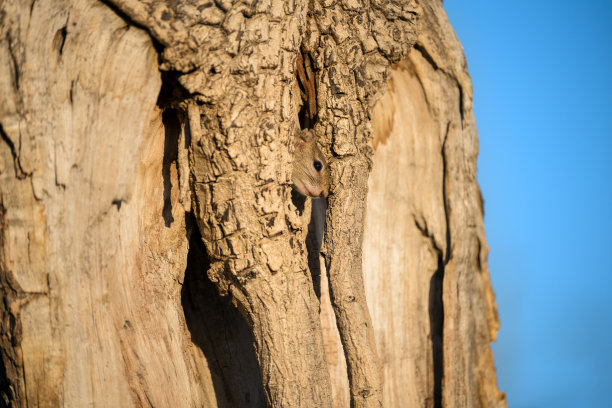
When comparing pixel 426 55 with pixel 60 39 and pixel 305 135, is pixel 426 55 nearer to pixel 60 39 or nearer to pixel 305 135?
pixel 305 135

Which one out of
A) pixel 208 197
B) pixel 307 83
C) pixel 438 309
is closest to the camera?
pixel 208 197

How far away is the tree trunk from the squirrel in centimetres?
5

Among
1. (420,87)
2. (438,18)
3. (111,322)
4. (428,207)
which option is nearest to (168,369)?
(111,322)

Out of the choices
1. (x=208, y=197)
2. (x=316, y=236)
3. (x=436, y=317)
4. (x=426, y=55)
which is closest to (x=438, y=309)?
(x=436, y=317)

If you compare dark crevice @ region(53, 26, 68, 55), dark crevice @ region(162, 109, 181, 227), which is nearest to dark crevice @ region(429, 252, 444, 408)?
dark crevice @ region(162, 109, 181, 227)

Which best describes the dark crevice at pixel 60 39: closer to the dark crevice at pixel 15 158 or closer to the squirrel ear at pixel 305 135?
the dark crevice at pixel 15 158

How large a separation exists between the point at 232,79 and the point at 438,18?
1293mm

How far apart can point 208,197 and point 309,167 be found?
1.46 feet

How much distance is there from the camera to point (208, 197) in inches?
88.5

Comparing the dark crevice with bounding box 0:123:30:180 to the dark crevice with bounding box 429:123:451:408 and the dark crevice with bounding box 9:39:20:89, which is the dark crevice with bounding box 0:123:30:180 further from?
the dark crevice with bounding box 429:123:451:408

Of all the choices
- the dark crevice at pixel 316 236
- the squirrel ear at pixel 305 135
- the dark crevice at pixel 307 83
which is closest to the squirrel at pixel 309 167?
the squirrel ear at pixel 305 135

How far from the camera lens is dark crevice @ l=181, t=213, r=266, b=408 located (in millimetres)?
2713

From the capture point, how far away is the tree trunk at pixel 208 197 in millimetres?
1911

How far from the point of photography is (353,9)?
261cm
